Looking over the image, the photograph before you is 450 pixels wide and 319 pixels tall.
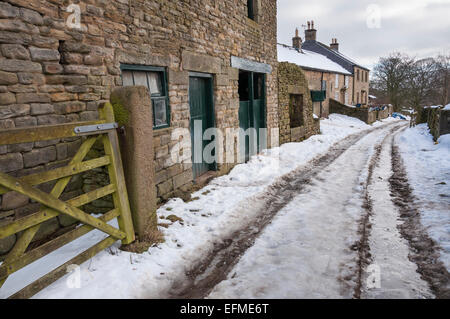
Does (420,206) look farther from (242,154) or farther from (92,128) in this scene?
(92,128)

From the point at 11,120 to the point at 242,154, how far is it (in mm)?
6200

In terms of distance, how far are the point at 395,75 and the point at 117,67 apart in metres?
43.3

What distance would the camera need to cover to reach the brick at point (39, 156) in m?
3.63

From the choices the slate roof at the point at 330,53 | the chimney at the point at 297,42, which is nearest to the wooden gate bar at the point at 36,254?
the chimney at the point at 297,42

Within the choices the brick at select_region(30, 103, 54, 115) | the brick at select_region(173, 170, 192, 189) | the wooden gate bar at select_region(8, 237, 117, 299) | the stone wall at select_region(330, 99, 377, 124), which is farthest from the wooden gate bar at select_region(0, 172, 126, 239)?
the stone wall at select_region(330, 99, 377, 124)

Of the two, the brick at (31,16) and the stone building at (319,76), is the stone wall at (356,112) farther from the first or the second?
the brick at (31,16)

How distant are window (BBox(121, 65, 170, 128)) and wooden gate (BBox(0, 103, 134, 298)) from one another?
1.71 metres

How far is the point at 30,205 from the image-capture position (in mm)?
3689

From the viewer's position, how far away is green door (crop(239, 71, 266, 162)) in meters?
9.30

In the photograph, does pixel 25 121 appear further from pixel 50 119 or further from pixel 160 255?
pixel 160 255

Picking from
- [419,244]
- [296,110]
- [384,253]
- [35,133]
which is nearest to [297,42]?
[296,110]

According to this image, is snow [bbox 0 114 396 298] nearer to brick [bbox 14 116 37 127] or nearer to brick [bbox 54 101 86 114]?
brick [bbox 14 116 37 127]

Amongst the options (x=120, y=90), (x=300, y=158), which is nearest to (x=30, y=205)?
(x=120, y=90)

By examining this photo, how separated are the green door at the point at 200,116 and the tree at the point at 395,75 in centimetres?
4002
